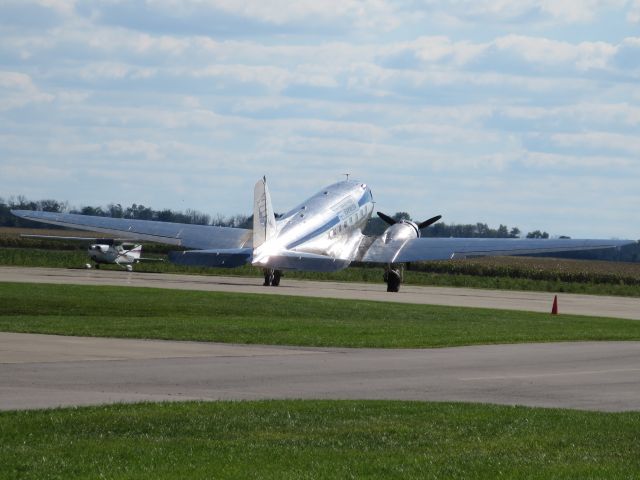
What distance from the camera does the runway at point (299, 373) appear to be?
1950 cm

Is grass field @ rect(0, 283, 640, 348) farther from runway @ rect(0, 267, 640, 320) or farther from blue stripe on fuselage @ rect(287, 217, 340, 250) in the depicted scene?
blue stripe on fuselage @ rect(287, 217, 340, 250)

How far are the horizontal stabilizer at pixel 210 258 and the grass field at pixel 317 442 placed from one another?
111ft

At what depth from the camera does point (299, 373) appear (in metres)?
22.9

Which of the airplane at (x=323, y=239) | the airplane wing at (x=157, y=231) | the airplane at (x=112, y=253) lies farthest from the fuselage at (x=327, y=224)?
the airplane at (x=112, y=253)

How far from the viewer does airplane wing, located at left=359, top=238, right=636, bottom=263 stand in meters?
61.2

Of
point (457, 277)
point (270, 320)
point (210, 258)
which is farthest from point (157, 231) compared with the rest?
point (270, 320)

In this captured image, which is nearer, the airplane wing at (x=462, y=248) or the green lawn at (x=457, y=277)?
the airplane wing at (x=462, y=248)

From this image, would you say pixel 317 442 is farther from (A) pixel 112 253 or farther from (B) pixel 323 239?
(A) pixel 112 253

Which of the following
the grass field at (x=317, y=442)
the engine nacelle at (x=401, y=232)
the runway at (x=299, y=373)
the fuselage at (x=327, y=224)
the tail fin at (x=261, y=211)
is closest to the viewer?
the grass field at (x=317, y=442)

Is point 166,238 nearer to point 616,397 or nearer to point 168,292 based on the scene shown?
point 168,292

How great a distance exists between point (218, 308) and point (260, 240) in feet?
49.2

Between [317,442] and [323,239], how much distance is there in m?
46.8

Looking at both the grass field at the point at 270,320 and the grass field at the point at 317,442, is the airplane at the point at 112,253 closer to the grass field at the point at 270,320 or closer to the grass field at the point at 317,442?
the grass field at the point at 270,320

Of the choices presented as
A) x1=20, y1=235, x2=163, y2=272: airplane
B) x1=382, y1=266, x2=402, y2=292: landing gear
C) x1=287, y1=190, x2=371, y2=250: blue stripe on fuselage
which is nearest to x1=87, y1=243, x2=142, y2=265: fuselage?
x1=20, y1=235, x2=163, y2=272: airplane
